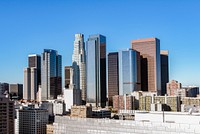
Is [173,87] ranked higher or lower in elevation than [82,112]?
higher

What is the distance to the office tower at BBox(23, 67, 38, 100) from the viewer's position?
577ft

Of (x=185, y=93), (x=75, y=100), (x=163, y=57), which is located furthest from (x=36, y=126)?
(x=163, y=57)

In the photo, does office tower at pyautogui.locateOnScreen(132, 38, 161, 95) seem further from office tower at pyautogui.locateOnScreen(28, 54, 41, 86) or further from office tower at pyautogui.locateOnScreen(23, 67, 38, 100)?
office tower at pyautogui.locateOnScreen(28, 54, 41, 86)

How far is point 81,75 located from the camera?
163 metres

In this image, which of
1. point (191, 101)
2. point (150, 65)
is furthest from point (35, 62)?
point (191, 101)

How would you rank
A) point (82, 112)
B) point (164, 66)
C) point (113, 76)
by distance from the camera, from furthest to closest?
point (164, 66) < point (113, 76) < point (82, 112)

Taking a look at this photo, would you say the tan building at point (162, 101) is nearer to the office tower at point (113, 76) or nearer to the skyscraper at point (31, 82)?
the office tower at point (113, 76)

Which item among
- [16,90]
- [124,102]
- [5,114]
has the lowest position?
[124,102]

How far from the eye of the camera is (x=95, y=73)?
148m

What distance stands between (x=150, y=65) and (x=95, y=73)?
27897 mm

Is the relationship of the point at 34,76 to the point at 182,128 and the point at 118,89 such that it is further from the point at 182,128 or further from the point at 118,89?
the point at 182,128

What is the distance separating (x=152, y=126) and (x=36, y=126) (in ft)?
220

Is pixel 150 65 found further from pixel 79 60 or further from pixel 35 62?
pixel 35 62

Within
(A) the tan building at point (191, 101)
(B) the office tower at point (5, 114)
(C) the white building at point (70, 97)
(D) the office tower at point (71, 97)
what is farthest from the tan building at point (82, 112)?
(A) the tan building at point (191, 101)
